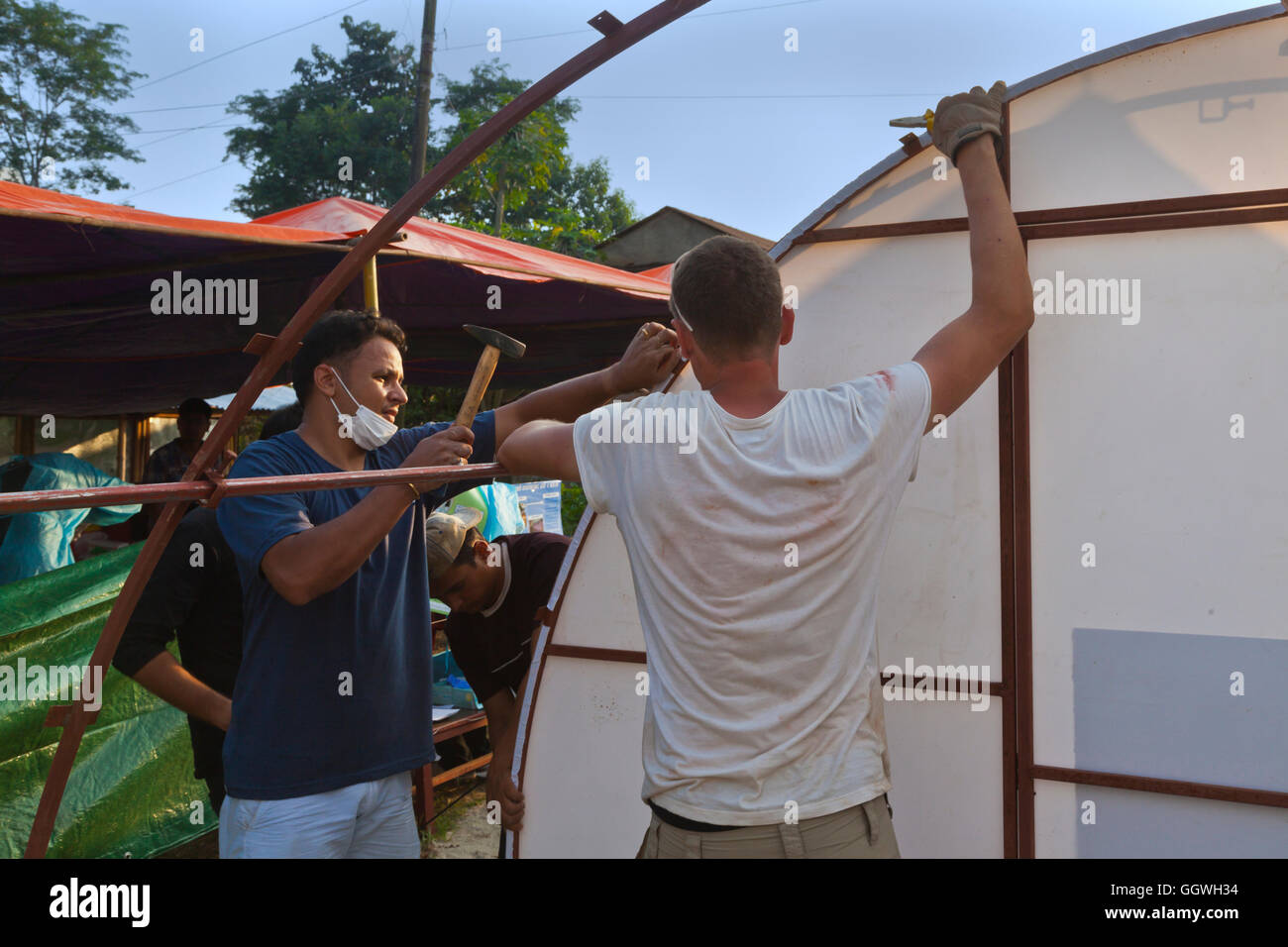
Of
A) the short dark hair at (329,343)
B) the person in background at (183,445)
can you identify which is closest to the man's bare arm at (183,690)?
the short dark hair at (329,343)

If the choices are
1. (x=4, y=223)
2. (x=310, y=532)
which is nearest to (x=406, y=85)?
(x=4, y=223)

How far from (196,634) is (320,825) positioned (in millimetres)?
1373

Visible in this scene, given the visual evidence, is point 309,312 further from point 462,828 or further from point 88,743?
point 462,828

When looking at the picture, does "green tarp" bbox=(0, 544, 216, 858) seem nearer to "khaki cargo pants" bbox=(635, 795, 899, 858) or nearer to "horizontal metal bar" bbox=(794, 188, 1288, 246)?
"khaki cargo pants" bbox=(635, 795, 899, 858)

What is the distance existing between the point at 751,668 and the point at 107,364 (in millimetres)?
7115

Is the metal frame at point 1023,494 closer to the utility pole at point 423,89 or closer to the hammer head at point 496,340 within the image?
the hammer head at point 496,340

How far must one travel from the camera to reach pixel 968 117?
1.98 metres

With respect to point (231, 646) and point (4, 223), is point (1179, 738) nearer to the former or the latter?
point (231, 646)

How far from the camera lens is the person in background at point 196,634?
3115 mm

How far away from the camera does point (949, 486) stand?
2.58m

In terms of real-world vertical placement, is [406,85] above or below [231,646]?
above

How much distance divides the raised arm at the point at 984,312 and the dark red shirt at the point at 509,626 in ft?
6.50
